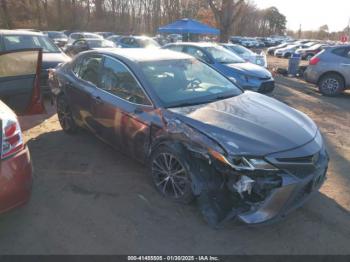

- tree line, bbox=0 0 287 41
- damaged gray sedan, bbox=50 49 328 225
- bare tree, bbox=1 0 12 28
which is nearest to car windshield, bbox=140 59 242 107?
damaged gray sedan, bbox=50 49 328 225

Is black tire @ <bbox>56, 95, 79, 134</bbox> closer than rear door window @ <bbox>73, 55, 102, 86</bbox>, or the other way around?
rear door window @ <bbox>73, 55, 102, 86</bbox>

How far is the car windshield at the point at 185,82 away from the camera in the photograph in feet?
12.2

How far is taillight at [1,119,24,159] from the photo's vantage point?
2729 mm

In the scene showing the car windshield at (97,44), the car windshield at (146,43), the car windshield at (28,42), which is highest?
the car windshield at (28,42)

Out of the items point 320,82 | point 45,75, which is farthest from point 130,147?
point 320,82

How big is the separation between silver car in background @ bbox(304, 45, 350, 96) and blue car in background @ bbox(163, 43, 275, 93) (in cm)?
182

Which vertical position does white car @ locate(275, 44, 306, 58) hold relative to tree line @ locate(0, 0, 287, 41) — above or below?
below

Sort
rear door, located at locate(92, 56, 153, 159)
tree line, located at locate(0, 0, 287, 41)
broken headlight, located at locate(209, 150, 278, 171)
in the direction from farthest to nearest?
tree line, located at locate(0, 0, 287, 41) → rear door, located at locate(92, 56, 153, 159) → broken headlight, located at locate(209, 150, 278, 171)

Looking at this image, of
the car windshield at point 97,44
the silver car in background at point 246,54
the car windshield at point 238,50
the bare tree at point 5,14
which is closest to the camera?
the silver car in background at point 246,54

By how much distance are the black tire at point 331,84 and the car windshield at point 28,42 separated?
8059 mm

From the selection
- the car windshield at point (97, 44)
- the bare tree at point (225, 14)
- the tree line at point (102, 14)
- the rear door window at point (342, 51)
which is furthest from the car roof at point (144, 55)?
the tree line at point (102, 14)

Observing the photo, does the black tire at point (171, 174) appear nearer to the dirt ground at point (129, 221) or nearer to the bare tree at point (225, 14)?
the dirt ground at point (129, 221)

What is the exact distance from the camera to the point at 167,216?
3.30 meters

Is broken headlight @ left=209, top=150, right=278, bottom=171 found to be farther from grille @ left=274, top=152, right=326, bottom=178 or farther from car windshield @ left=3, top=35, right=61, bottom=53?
car windshield @ left=3, top=35, right=61, bottom=53
